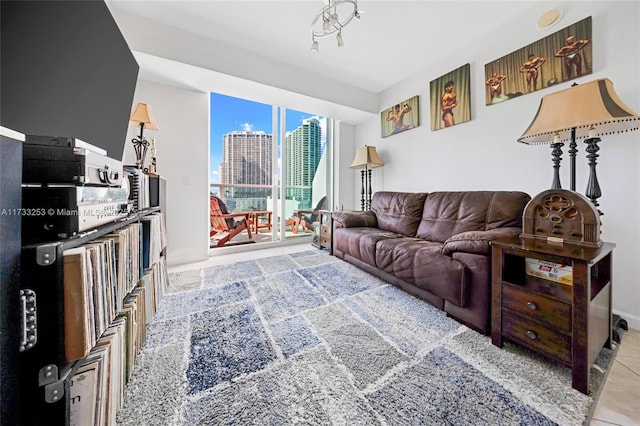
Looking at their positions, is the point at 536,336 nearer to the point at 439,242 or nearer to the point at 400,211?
the point at 439,242

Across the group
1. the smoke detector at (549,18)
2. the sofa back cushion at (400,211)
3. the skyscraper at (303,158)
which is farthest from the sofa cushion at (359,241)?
the smoke detector at (549,18)

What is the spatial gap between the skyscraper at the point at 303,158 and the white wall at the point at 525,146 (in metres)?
1.47

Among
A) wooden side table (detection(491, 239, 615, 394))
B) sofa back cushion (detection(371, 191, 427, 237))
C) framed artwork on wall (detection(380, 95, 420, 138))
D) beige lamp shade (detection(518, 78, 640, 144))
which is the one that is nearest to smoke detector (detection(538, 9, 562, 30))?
beige lamp shade (detection(518, 78, 640, 144))

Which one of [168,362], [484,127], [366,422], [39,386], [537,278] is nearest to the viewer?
[39,386]

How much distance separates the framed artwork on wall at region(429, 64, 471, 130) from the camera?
2.45 metres

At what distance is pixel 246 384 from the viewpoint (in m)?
1.03

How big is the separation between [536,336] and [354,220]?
6.62ft

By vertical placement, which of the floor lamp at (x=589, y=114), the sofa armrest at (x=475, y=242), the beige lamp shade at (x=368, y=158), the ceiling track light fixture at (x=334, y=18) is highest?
the ceiling track light fixture at (x=334, y=18)

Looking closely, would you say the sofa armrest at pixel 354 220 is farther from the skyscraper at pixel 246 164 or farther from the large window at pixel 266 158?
the skyscraper at pixel 246 164

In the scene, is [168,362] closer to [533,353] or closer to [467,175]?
[533,353]

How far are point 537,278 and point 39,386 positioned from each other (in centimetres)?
216

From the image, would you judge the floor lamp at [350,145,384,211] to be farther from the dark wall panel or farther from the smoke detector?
the dark wall panel

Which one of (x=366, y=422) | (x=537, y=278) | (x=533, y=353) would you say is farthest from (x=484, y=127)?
(x=366, y=422)

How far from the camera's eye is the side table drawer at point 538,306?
1.05 m
